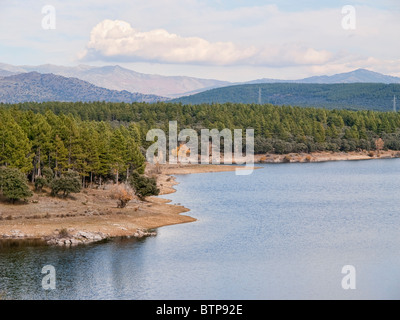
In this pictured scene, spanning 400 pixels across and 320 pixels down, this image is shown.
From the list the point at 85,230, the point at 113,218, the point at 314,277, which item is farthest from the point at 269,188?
the point at 314,277

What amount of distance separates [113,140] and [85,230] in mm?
30382

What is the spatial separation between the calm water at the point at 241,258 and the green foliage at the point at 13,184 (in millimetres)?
15547

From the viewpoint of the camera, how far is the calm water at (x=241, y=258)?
4750cm

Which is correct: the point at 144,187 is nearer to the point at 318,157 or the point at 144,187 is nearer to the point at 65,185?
the point at 65,185

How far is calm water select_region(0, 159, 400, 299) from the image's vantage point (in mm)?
47500

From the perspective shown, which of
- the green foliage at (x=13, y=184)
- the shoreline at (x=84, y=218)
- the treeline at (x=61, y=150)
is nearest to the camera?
the shoreline at (x=84, y=218)

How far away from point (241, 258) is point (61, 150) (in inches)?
1667

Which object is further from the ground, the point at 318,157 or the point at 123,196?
the point at 123,196

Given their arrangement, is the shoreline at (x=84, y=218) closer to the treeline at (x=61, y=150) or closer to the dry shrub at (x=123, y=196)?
the dry shrub at (x=123, y=196)

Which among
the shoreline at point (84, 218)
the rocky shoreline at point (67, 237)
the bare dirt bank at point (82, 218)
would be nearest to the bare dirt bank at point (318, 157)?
the shoreline at point (84, 218)

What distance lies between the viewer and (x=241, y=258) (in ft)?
190

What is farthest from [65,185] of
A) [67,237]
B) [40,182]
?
[67,237]

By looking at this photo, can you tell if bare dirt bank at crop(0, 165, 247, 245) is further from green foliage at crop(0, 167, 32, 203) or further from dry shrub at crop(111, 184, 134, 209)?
green foliage at crop(0, 167, 32, 203)
